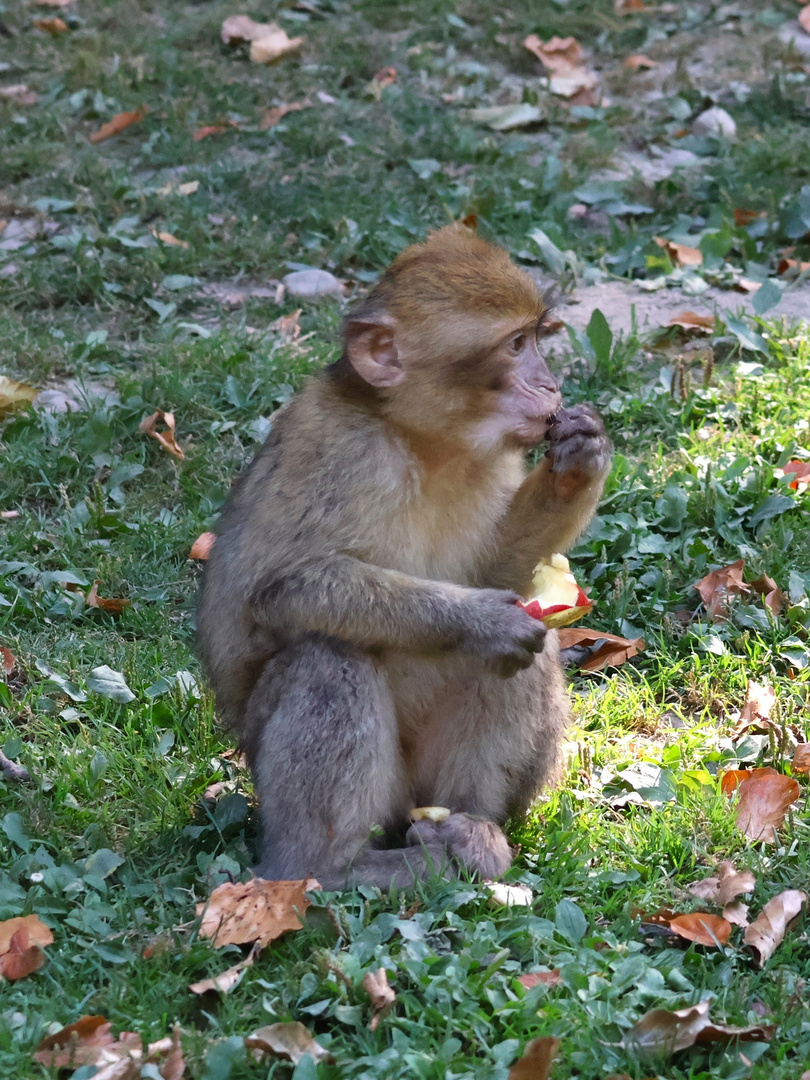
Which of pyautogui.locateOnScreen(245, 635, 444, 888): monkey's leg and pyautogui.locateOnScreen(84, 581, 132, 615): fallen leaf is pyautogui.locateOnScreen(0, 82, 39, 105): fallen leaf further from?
pyautogui.locateOnScreen(245, 635, 444, 888): monkey's leg

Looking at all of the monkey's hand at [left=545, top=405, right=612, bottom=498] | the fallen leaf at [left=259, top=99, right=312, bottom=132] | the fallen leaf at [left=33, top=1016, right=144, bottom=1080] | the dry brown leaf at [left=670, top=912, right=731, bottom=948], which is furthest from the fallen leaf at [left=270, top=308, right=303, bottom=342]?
the fallen leaf at [left=33, top=1016, right=144, bottom=1080]

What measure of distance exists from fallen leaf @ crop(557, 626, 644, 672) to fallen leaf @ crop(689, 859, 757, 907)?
119 cm

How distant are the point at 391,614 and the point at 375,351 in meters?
0.79

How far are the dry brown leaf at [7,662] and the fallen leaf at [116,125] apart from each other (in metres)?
4.68

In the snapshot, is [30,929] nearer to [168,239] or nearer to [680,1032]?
[680,1032]

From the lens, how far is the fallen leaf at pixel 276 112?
28.0ft

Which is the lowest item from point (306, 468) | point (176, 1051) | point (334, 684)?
point (176, 1051)

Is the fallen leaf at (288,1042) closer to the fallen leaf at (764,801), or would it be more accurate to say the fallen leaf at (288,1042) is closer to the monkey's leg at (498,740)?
the monkey's leg at (498,740)

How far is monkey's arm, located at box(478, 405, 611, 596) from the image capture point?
405cm

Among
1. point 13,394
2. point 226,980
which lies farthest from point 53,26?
point 226,980

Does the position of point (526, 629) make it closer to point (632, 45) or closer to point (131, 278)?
point (131, 278)

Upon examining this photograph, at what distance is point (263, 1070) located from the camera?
310 centimetres

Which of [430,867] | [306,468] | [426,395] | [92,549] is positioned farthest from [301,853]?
[92,549]

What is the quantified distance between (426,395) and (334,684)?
88 centimetres
